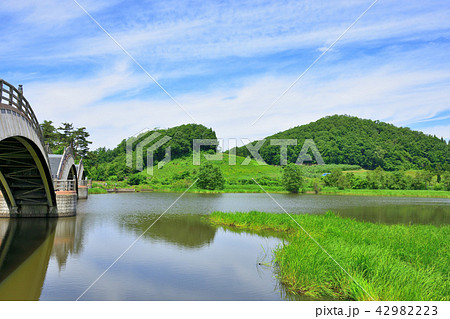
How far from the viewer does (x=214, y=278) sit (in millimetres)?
11211

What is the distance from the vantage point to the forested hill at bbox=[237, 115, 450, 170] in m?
113

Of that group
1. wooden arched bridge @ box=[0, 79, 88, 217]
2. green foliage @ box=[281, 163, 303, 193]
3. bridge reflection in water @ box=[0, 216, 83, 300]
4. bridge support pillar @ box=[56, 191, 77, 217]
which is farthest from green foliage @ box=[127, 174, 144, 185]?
bridge reflection in water @ box=[0, 216, 83, 300]

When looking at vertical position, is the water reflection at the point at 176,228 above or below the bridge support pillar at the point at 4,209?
below

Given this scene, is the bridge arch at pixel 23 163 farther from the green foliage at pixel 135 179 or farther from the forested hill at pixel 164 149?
the green foliage at pixel 135 179

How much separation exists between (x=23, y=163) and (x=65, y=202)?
5.33m

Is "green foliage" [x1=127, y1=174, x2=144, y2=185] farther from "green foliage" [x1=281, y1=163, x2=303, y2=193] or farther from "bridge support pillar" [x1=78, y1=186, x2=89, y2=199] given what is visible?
"bridge support pillar" [x1=78, y1=186, x2=89, y2=199]

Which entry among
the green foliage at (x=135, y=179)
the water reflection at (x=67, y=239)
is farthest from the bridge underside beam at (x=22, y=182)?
the green foliage at (x=135, y=179)

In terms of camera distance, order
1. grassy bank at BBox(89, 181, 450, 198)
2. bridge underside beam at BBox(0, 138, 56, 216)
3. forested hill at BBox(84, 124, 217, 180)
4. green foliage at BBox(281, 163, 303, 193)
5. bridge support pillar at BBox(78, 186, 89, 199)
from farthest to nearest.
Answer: forested hill at BBox(84, 124, 217, 180)
green foliage at BBox(281, 163, 303, 193)
grassy bank at BBox(89, 181, 450, 198)
bridge support pillar at BBox(78, 186, 89, 199)
bridge underside beam at BBox(0, 138, 56, 216)

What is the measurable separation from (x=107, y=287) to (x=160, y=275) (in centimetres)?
177

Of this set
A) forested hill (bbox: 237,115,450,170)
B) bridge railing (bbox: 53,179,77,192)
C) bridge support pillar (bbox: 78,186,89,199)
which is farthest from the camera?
forested hill (bbox: 237,115,450,170)

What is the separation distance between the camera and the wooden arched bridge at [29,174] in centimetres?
1628

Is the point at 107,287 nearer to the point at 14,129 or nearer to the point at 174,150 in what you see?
the point at 14,129
